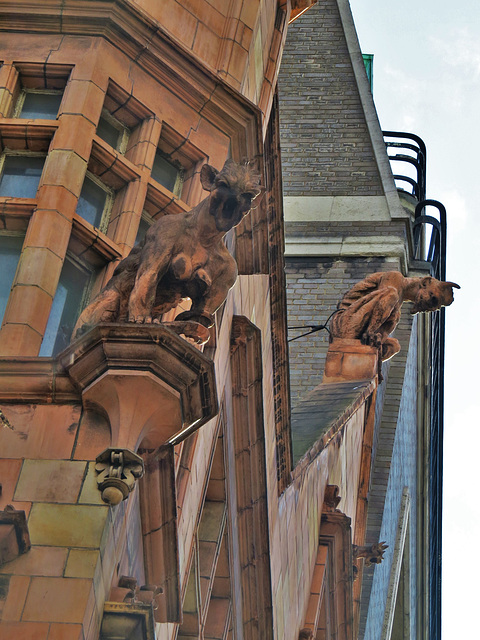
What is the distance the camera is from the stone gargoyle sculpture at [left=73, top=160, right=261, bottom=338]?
28.9 feet

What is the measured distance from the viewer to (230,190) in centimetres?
870

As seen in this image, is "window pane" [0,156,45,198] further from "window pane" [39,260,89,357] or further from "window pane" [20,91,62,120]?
"window pane" [39,260,89,357]

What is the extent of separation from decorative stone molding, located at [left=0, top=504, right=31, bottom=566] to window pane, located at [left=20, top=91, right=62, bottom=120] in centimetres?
407

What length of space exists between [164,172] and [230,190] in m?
2.77

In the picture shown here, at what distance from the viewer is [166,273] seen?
8.98 m

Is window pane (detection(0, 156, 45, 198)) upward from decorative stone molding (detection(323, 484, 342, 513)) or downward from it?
downward

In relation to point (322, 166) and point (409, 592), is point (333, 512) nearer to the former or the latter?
point (322, 166)

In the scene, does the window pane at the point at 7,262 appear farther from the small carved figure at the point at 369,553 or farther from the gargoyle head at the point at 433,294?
the small carved figure at the point at 369,553

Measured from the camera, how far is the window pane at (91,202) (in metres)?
10.3

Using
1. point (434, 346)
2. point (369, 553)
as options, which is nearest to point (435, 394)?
point (434, 346)

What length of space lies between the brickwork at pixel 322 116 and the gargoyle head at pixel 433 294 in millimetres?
12417

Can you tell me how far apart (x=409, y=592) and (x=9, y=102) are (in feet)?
84.0

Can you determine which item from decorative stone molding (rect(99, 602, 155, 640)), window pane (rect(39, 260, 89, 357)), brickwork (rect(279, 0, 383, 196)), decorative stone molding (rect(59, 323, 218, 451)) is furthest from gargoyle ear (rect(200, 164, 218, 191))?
brickwork (rect(279, 0, 383, 196))

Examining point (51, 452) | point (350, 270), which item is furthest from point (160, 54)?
point (350, 270)
